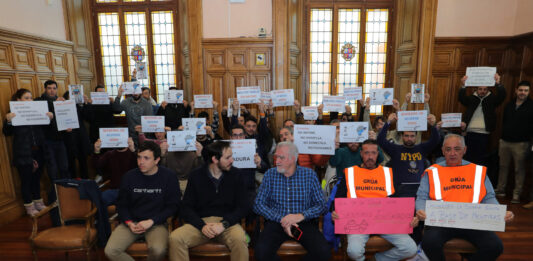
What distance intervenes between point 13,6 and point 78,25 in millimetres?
1657

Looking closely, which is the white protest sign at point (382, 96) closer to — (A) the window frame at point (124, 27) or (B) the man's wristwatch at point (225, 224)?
(B) the man's wristwatch at point (225, 224)

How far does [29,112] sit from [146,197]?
2584 mm

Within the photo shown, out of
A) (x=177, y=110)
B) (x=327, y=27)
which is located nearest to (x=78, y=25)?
(x=177, y=110)

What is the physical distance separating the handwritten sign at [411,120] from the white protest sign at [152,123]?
3367mm

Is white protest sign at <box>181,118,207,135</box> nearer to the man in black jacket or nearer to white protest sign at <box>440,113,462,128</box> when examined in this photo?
white protest sign at <box>440,113,462,128</box>

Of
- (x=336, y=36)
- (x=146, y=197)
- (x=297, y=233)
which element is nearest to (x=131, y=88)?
(x=146, y=197)

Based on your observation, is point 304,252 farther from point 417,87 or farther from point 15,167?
point 15,167

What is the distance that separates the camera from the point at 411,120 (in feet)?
12.7

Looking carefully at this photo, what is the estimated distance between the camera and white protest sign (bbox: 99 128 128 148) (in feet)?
12.1

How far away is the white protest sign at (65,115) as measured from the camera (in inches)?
168

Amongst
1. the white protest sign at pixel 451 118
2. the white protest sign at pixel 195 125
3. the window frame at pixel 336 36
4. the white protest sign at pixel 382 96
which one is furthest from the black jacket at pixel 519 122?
the white protest sign at pixel 195 125

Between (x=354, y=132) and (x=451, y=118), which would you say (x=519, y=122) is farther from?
(x=354, y=132)

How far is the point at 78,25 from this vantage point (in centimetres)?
633

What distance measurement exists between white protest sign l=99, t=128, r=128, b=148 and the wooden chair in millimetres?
764
